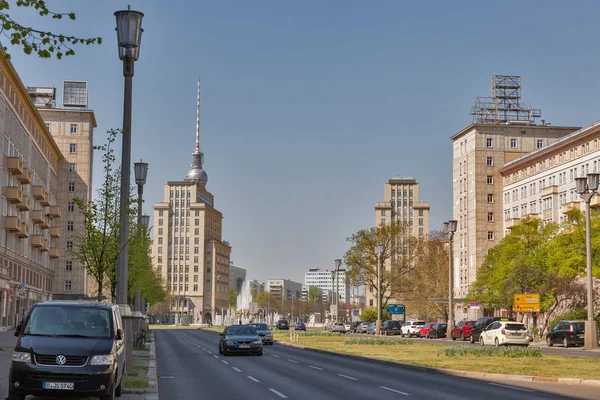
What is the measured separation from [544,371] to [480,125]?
325 feet

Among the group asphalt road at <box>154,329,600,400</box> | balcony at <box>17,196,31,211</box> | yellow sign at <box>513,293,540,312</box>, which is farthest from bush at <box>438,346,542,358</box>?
balcony at <box>17,196,31,211</box>

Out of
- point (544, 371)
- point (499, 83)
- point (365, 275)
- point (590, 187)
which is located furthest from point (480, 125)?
point (544, 371)

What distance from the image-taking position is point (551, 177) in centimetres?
10350

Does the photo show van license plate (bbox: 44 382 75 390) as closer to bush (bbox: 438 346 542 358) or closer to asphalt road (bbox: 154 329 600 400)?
asphalt road (bbox: 154 329 600 400)

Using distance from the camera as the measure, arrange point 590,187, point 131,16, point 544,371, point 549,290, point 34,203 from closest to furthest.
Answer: point 131,16 < point 544,371 < point 590,187 < point 549,290 < point 34,203

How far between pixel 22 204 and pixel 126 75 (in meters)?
64.8

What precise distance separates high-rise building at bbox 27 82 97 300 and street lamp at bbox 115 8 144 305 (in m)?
104

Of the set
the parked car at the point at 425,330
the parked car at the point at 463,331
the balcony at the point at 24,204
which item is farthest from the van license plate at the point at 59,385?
the balcony at the point at 24,204

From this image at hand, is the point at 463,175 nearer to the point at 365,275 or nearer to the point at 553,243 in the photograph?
the point at 365,275

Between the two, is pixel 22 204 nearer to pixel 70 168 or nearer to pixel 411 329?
pixel 411 329

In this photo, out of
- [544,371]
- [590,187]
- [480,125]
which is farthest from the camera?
[480,125]

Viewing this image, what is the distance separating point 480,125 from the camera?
12112 cm

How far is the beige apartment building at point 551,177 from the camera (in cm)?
9269

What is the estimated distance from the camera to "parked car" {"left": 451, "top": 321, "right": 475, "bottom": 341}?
63.7m
